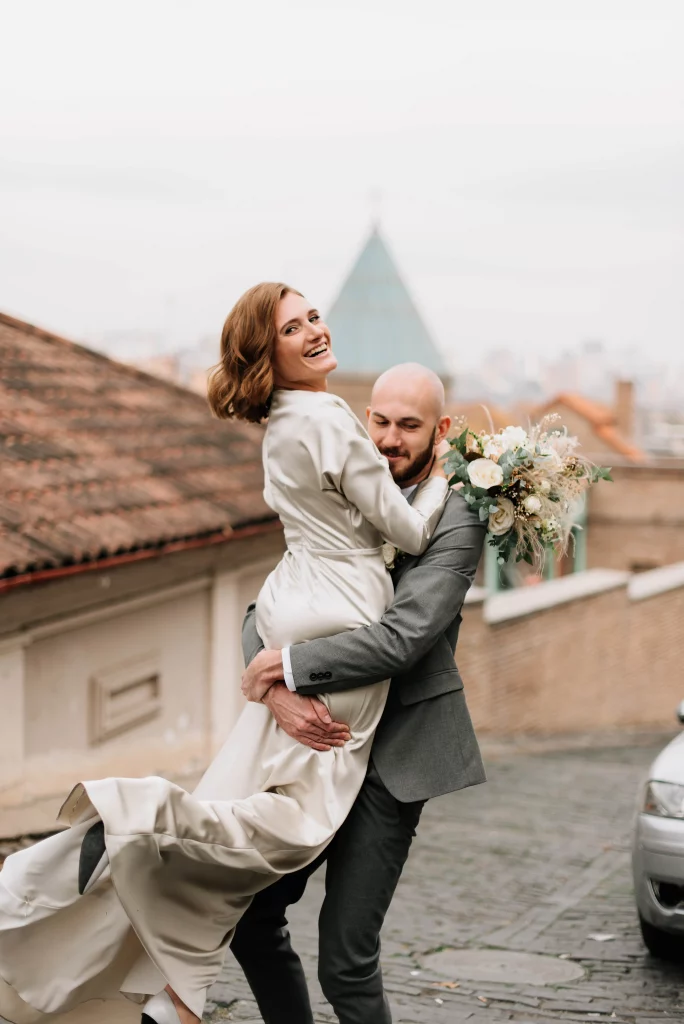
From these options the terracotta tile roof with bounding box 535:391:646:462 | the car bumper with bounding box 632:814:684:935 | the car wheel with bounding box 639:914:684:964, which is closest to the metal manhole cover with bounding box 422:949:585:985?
the car wheel with bounding box 639:914:684:964

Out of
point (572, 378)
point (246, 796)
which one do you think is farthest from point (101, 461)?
point (572, 378)

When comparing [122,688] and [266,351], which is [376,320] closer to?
[122,688]

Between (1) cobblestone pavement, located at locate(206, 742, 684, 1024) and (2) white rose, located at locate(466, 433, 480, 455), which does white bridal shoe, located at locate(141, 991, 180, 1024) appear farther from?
(1) cobblestone pavement, located at locate(206, 742, 684, 1024)

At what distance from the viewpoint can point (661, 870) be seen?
5938mm

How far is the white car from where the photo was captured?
19.4 feet

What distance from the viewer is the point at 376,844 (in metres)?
3.51

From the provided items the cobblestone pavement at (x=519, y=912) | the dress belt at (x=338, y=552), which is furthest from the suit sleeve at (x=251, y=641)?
the cobblestone pavement at (x=519, y=912)

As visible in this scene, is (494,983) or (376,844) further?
(494,983)

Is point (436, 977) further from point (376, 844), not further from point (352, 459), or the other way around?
point (352, 459)

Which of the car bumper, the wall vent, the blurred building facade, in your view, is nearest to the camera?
the car bumper

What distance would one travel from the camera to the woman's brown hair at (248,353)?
3500 mm

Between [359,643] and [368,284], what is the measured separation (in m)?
59.1

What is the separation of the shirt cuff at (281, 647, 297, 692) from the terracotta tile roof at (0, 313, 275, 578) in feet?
12.1

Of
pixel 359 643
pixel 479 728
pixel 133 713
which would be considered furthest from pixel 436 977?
pixel 479 728
